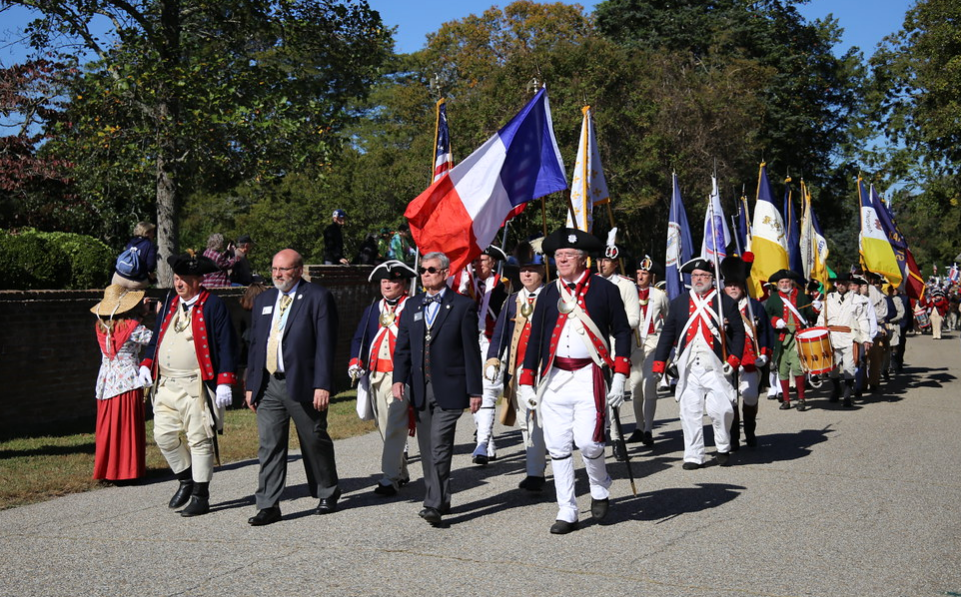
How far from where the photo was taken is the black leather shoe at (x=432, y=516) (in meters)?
7.54

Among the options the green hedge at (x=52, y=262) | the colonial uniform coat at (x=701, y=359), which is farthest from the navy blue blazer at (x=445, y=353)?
the green hedge at (x=52, y=262)

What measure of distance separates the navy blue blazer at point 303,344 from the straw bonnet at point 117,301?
1950 millimetres

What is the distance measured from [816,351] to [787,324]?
847mm

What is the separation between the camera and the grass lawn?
914cm

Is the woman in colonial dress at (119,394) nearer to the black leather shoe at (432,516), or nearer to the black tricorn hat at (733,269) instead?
the black leather shoe at (432,516)

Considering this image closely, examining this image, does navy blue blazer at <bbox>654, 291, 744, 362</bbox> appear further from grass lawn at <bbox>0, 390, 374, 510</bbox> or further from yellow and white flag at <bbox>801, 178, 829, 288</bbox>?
yellow and white flag at <bbox>801, 178, 829, 288</bbox>

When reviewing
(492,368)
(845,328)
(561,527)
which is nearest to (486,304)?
(492,368)

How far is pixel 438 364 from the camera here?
8.10 m

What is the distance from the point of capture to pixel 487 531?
24.5 ft

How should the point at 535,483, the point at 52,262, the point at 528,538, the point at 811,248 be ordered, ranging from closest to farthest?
1. the point at 528,538
2. the point at 535,483
3. the point at 52,262
4. the point at 811,248

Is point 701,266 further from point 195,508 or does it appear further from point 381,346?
point 195,508

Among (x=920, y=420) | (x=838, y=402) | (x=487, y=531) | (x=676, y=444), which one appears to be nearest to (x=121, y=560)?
(x=487, y=531)

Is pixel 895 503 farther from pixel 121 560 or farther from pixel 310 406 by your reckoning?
pixel 121 560

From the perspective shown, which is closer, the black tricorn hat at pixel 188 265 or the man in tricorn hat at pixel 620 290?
the black tricorn hat at pixel 188 265
